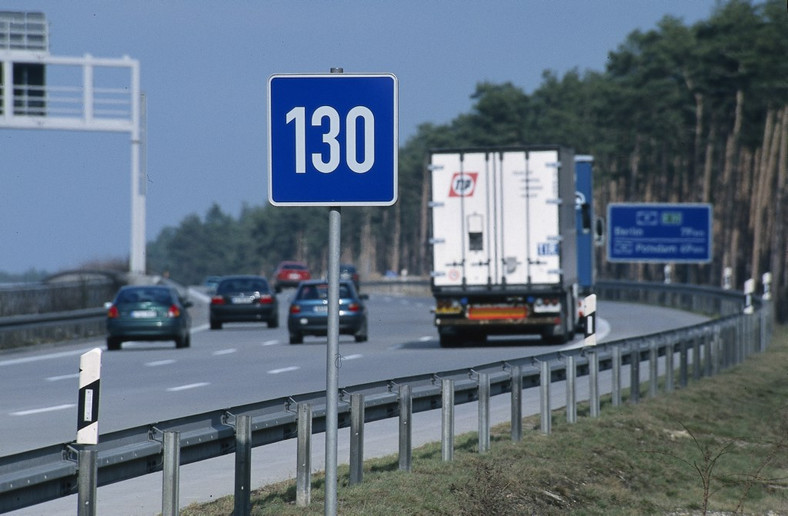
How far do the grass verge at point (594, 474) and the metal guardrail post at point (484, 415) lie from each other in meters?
0.11

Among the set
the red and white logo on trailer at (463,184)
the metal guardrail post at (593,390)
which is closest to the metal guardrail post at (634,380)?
the metal guardrail post at (593,390)

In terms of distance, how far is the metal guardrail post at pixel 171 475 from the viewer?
8.47m

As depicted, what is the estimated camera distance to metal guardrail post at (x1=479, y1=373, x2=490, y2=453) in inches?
505

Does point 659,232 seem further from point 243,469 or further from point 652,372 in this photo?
point 243,469

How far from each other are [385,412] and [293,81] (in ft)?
13.5

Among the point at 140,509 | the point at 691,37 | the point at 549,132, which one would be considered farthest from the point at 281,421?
the point at 549,132

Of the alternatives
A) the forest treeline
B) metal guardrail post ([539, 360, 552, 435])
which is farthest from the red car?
metal guardrail post ([539, 360, 552, 435])

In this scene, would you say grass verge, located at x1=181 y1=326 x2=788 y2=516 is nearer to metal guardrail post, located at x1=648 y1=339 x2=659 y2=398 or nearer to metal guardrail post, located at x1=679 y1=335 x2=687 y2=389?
metal guardrail post, located at x1=648 y1=339 x2=659 y2=398

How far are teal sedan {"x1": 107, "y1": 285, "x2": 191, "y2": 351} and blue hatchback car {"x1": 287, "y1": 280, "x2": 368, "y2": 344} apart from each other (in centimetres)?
273

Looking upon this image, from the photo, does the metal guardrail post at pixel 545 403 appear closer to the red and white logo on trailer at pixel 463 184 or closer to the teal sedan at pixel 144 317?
the red and white logo on trailer at pixel 463 184

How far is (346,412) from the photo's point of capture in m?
11.0

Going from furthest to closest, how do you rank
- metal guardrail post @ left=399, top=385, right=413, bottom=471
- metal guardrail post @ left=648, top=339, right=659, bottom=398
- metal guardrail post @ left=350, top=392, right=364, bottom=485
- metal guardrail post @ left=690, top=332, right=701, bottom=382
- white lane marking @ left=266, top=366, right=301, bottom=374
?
white lane marking @ left=266, top=366, right=301, bottom=374 → metal guardrail post @ left=690, top=332, right=701, bottom=382 → metal guardrail post @ left=648, top=339, right=659, bottom=398 → metal guardrail post @ left=399, top=385, right=413, bottom=471 → metal guardrail post @ left=350, top=392, right=364, bottom=485

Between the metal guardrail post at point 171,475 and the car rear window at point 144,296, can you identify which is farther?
the car rear window at point 144,296

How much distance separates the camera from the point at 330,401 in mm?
7973
